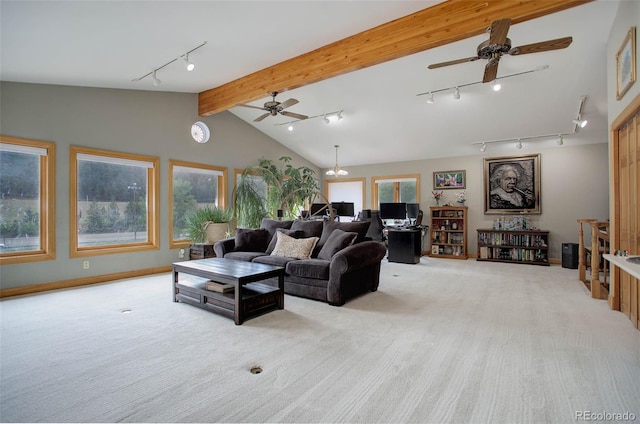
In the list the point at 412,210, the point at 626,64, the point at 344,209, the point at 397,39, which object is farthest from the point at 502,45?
the point at 344,209

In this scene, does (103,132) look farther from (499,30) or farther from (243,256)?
(499,30)

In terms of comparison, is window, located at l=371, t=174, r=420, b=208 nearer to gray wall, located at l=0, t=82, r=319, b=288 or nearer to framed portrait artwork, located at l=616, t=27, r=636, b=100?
gray wall, located at l=0, t=82, r=319, b=288

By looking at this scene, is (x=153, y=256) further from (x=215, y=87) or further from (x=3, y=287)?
(x=215, y=87)

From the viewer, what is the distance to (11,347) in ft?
8.48

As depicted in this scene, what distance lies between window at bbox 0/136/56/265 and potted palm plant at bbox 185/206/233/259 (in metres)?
2.01

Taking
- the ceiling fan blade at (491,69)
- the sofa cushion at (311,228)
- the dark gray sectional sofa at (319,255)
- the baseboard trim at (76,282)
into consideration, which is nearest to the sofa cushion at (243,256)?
the dark gray sectional sofa at (319,255)

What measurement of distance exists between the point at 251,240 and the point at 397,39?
3.47m

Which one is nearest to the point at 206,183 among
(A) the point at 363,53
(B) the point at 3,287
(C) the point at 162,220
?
(C) the point at 162,220

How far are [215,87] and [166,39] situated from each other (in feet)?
7.49

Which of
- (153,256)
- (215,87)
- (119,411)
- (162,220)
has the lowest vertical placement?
(119,411)

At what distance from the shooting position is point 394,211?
7875 mm

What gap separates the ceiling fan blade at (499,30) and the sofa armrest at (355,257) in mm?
2500

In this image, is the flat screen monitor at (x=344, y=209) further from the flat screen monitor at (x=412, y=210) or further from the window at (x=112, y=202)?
the window at (x=112, y=202)

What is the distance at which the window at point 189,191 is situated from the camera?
6.06m
